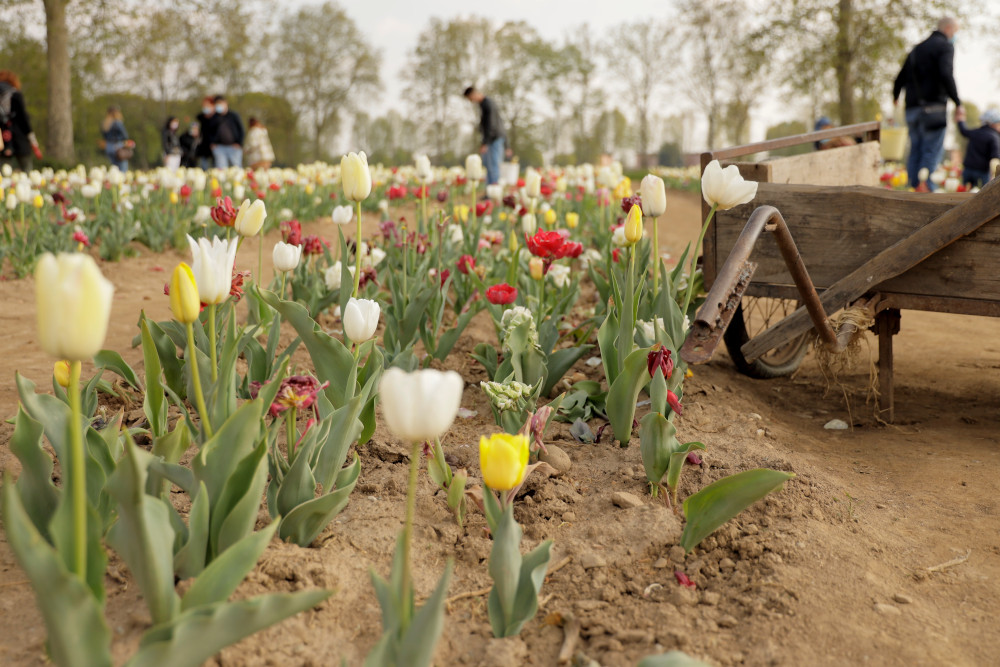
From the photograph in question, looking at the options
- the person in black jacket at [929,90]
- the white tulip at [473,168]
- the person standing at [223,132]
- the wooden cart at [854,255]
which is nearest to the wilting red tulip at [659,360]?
the wooden cart at [854,255]

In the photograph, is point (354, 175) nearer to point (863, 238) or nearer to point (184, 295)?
point (184, 295)

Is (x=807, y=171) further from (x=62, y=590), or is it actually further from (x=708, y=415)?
(x=62, y=590)

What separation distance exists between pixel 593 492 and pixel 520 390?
0.35 metres

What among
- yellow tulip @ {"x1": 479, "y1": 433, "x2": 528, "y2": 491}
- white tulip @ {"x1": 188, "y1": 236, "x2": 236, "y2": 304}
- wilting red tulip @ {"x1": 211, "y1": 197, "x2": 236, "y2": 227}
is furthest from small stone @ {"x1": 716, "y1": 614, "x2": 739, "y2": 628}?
wilting red tulip @ {"x1": 211, "y1": 197, "x2": 236, "y2": 227}

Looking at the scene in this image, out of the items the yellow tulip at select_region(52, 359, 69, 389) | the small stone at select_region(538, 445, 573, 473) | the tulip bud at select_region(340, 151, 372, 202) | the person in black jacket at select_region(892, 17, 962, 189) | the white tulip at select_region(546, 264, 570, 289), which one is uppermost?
the person in black jacket at select_region(892, 17, 962, 189)

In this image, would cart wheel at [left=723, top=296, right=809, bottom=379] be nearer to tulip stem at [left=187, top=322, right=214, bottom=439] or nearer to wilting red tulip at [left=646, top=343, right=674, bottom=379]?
wilting red tulip at [left=646, top=343, right=674, bottom=379]

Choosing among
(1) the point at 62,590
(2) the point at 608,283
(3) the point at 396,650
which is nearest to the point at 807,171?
(2) the point at 608,283

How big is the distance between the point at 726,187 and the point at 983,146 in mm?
9023

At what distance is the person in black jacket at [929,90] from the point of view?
8891 mm

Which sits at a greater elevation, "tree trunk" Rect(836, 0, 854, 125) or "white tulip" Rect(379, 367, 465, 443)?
"tree trunk" Rect(836, 0, 854, 125)

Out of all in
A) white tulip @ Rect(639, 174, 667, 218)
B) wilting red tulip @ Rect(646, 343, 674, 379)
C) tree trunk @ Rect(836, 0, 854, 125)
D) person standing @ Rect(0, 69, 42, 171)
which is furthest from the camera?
tree trunk @ Rect(836, 0, 854, 125)

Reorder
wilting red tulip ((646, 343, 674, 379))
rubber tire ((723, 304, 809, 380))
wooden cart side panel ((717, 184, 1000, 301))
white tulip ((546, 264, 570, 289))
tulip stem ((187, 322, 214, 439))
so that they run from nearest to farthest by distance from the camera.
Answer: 1. tulip stem ((187, 322, 214, 439))
2. wilting red tulip ((646, 343, 674, 379))
3. wooden cart side panel ((717, 184, 1000, 301))
4. rubber tire ((723, 304, 809, 380))
5. white tulip ((546, 264, 570, 289))

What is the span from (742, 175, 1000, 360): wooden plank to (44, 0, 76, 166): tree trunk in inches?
628

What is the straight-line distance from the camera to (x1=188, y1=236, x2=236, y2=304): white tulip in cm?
162
